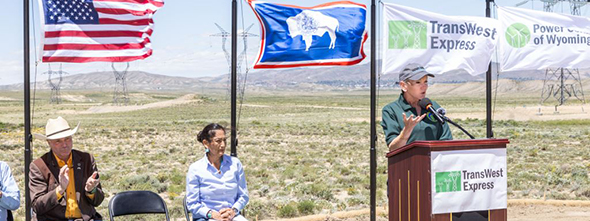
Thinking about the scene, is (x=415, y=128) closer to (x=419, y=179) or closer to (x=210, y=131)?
(x=419, y=179)

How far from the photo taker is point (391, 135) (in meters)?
5.93

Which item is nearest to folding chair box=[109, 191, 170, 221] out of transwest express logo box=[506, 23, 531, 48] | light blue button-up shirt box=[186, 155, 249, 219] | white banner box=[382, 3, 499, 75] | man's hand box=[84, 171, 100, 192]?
light blue button-up shirt box=[186, 155, 249, 219]

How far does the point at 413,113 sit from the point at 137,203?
8.44 feet

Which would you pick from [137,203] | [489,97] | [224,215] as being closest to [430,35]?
[489,97]

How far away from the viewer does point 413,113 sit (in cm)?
598

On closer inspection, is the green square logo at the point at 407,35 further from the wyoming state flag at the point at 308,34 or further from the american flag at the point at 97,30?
the american flag at the point at 97,30

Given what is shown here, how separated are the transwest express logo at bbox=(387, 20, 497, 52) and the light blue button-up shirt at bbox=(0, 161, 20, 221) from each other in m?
4.55

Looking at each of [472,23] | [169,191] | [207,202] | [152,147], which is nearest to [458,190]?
[207,202]

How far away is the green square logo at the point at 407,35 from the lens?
853cm

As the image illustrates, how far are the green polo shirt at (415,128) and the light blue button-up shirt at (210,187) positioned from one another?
137cm

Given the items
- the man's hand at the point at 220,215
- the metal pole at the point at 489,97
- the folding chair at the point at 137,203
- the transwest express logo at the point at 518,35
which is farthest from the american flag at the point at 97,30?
the transwest express logo at the point at 518,35

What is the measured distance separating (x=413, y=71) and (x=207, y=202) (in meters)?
2.05

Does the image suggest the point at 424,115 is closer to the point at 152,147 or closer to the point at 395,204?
the point at 395,204

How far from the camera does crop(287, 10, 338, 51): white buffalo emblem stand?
8.16m
